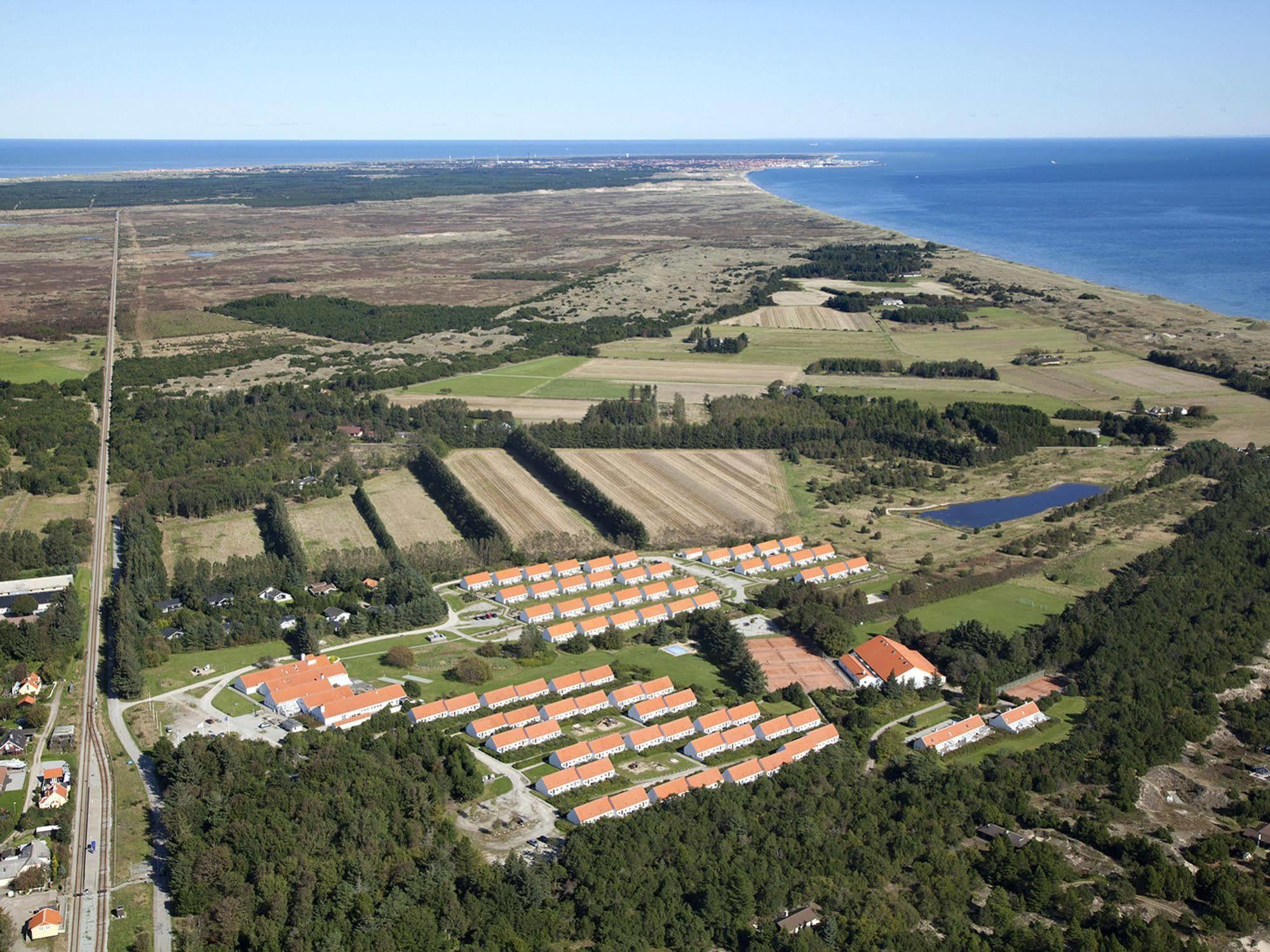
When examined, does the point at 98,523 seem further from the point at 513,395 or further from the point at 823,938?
the point at 823,938

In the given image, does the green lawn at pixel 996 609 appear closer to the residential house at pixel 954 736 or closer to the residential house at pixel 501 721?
the residential house at pixel 954 736

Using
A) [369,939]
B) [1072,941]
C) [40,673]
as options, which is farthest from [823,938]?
[40,673]

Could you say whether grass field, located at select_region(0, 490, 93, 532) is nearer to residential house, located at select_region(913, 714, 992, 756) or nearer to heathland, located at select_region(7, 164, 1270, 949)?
heathland, located at select_region(7, 164, 1270, 949)

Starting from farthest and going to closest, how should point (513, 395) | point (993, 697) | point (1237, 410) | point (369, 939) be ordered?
1. point (513, 395)
2. point (1237, 410)
3. point (993, 697)
4. point (369, 939)

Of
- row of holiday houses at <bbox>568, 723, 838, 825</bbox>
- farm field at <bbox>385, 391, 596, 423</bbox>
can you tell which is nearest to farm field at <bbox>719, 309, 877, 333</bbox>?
farm field at <bbox>385, 391, 596, 423</bbox>

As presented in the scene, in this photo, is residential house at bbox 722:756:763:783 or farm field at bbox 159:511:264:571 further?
farm field at bbox 159:511:264:571

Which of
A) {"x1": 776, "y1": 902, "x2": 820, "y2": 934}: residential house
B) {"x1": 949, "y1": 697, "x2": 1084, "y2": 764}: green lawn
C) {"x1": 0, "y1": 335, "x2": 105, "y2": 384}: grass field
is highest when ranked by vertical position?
{"x1": 0, "y1": 335, "x2": 105, "y2": 384}: grass field

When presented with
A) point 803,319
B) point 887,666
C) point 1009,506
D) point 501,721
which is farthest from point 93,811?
point 803,319

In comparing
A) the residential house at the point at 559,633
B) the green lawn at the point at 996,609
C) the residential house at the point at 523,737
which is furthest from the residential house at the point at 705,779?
the green lawn at the point at 996,609
